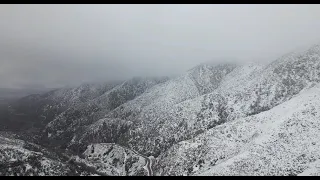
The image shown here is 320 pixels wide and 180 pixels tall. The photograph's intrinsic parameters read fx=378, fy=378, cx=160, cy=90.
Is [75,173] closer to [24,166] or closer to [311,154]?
[24,166]

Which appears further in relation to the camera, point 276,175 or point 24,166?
point 24,166

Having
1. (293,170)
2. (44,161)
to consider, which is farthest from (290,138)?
(44,161)
